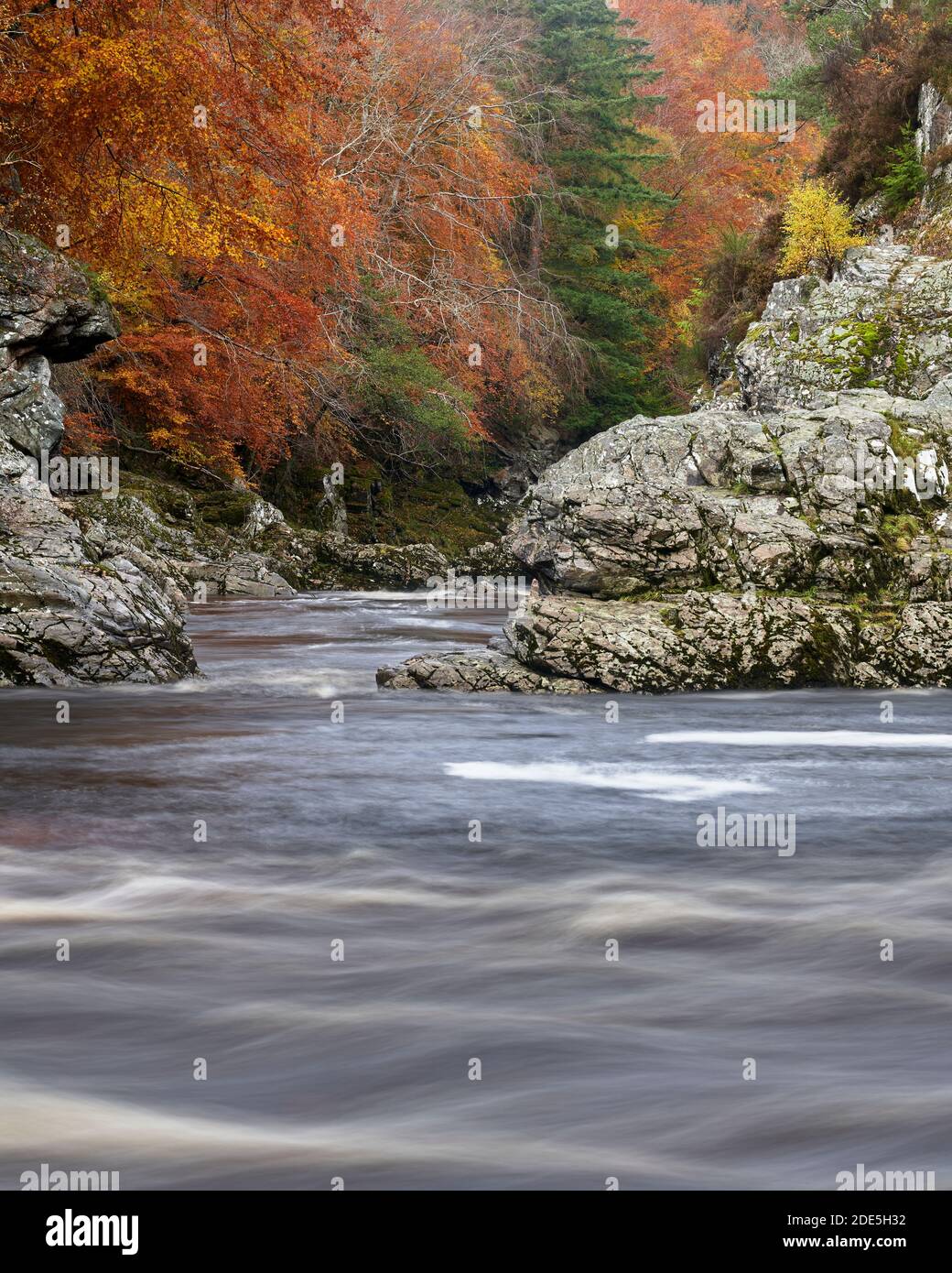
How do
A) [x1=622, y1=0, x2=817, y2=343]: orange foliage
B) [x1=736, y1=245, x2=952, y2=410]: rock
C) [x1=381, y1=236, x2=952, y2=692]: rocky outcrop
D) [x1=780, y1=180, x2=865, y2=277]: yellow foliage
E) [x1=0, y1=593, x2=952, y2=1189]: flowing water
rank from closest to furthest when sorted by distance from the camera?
[x1=0, y1=593, x2=952, y2=1189]: flowing water → [x1=381, y1=236, x2=952, y2=692]: rocky outcrop → [x1=736, y1=245, x2=952, y2=410]: rock → [x1=780, y1=180, x2=865, y2=277]: yellow foliage → [x1=622, y1=0, x2=817, y2=343]: orange foliage

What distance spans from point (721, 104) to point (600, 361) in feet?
58.2

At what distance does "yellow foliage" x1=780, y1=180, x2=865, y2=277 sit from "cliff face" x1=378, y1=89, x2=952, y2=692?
9.22 m

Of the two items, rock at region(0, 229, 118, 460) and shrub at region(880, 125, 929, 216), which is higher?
shrub at region(880, 125, 929, 216)

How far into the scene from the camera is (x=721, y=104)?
164ft

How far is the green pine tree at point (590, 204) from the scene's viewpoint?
3875 centimetres

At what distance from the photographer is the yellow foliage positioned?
896 inches

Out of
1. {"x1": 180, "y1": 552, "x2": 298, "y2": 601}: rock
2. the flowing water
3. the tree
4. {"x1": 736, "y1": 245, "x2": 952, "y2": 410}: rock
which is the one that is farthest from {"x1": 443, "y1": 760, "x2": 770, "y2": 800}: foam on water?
the tree

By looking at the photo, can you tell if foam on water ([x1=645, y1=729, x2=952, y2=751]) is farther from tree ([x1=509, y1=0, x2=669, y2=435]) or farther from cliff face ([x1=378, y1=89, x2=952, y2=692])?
tree ([x1=509, y1=0, x2=669, y2=435])

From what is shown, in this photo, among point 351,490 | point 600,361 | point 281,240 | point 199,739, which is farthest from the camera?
point 600,361

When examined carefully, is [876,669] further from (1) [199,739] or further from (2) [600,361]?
(2) [600,361]

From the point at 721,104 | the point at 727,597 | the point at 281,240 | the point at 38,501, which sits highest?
the point at 721,104

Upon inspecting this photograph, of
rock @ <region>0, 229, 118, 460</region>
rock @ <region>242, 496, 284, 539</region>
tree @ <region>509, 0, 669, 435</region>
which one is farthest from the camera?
tree @ <region>509, 0, 669, 435</region>

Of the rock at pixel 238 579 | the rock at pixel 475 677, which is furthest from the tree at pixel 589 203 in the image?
the rock at pixel 475 677
